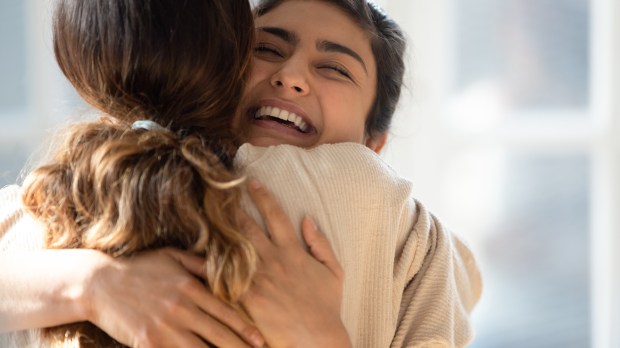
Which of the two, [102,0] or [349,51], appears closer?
[102,0]

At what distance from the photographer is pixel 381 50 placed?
171 cm

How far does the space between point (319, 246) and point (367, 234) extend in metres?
0.09

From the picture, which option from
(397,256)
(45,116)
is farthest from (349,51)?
(45,116)

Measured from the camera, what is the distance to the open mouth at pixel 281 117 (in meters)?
1.50

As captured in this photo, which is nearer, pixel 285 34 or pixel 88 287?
pixel 88 287

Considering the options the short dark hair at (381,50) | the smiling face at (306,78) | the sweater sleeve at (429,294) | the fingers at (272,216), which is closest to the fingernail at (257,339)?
the fingers at (272,216)

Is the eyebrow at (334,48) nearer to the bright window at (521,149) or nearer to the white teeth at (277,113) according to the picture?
the white teeth at (277,113)

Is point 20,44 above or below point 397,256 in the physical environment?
above

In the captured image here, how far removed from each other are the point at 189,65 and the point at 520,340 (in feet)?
6.38

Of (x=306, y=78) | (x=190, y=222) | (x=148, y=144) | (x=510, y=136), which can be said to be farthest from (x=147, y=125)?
(x=510, y=136)

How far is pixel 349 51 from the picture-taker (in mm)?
1599

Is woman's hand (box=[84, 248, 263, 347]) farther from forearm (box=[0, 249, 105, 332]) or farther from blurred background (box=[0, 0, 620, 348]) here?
blurred background (box=[0, 0, 620, 348])

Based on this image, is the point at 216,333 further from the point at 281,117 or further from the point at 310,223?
the point at 281,117

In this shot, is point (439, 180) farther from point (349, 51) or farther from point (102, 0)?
point (102, 0)
